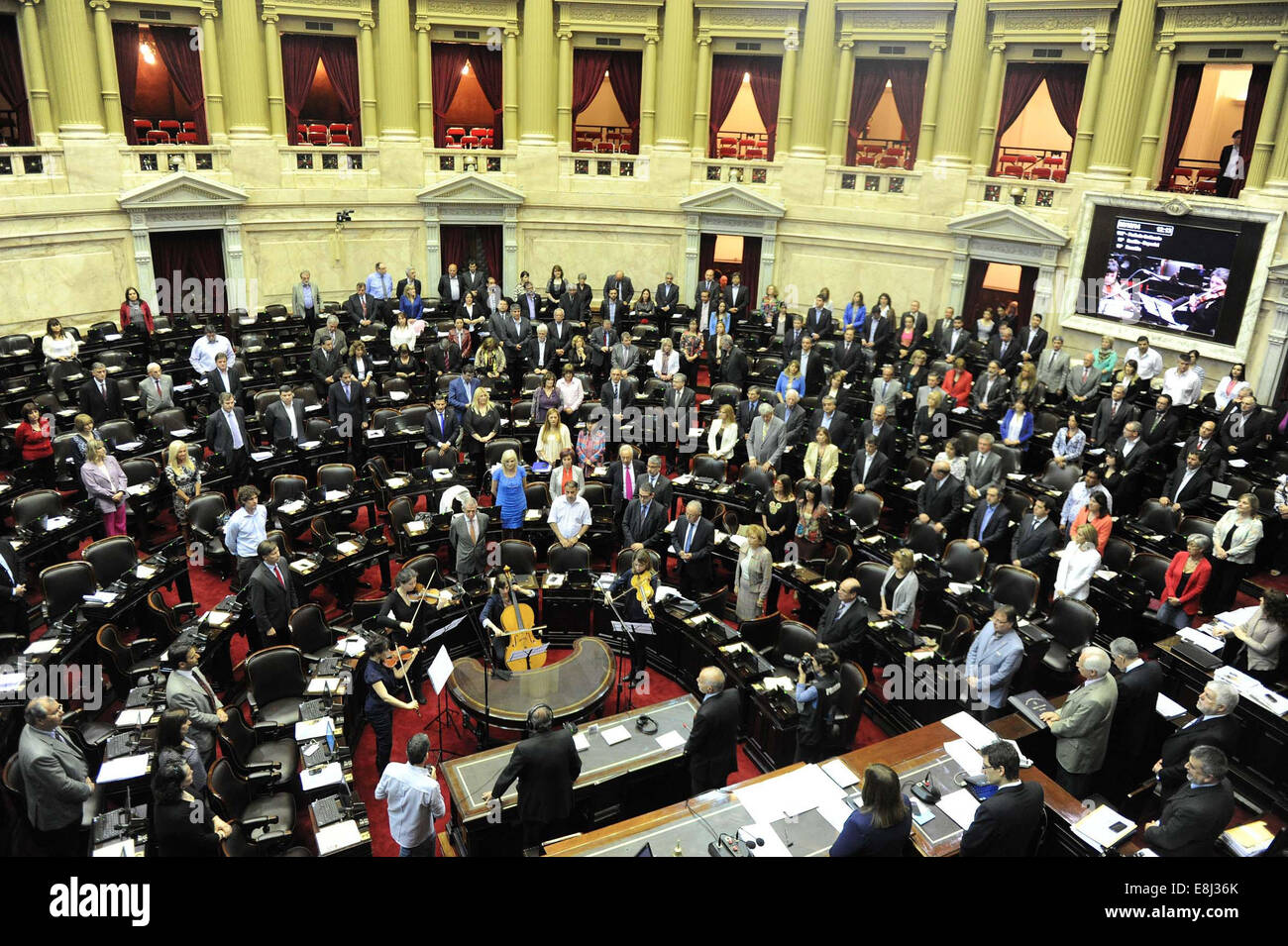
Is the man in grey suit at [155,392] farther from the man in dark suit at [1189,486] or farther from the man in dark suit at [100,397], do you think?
the man in dark suit at [1189,486]

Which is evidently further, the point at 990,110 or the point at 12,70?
the point at 990,110

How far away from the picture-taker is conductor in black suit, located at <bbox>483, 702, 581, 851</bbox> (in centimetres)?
641

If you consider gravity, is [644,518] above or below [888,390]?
below

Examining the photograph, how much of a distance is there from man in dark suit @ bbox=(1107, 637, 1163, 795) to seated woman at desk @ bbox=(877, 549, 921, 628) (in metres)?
2.04

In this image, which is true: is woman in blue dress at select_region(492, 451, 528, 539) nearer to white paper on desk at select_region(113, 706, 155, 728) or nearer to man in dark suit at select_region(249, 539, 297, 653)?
man in dark suit at select_region(249, 539, 297, 653)

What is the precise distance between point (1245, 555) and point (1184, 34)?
37.0 ft

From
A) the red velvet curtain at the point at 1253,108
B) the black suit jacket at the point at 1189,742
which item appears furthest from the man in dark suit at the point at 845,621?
the red velvet curtain at the point at 1253,108

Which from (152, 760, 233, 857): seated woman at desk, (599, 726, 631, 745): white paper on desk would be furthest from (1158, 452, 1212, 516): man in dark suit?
(152, 760, 233, 857): seated woman at desk

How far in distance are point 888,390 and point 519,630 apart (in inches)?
323

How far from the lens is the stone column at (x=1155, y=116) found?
16.6 meters

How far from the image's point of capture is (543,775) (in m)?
6.47

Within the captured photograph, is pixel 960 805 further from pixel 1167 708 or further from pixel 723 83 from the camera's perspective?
pixel 723 83

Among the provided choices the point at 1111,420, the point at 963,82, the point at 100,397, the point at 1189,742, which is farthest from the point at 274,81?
the point at 1189,742

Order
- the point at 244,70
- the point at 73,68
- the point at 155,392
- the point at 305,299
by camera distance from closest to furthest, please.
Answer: the point at 155,392 < the point at 73,68 < the point at 305,299 < the point at 244,70
